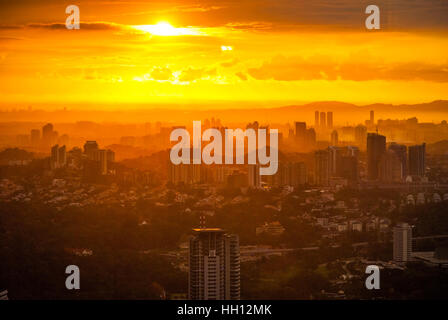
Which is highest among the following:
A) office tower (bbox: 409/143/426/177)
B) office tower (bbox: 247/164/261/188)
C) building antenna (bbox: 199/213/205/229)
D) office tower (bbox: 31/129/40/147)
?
office tower (bbox: 31/129/40/147)

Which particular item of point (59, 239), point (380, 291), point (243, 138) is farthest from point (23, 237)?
point (380, 291)

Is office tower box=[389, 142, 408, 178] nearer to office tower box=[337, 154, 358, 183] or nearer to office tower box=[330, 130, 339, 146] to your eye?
office tower box=[337, 154, 358, 183]

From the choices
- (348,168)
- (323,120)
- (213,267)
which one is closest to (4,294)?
(213,267)

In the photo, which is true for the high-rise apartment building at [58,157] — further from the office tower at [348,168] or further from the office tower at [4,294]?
the office tower at [348,168]

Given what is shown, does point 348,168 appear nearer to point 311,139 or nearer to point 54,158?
point 311,139

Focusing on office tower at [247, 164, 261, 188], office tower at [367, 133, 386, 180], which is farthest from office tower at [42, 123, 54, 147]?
office tower at [367, 133, 386, 180]

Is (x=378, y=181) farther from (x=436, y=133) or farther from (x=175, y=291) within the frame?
(x=175, y=291)

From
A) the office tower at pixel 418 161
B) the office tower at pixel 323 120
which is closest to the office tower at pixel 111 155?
the office tower at pixel 323 120

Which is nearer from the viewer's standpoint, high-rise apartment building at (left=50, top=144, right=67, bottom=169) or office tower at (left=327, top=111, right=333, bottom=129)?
office tower at (left=327, top=111, right=333, bottom=129)

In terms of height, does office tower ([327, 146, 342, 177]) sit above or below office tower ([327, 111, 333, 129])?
below
